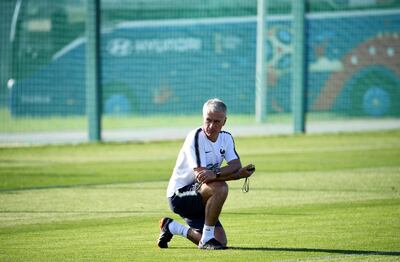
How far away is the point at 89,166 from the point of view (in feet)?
57.4

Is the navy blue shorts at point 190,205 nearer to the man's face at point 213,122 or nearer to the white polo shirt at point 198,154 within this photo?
the white polo shirt at point 198,154

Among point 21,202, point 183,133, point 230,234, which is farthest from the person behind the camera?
point 183,133

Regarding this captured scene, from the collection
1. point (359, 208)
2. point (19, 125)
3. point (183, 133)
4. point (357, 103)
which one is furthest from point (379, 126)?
point (359, 208)

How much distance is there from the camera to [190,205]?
31.5 ft

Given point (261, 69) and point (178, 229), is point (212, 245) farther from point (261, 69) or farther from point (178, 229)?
point (261, 69)

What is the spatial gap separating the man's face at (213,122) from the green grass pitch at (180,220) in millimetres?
1138

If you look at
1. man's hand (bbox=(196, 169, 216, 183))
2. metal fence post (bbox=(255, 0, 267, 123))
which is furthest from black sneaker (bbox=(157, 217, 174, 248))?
metal fence post (bbox=(255, 0, 267, 123))

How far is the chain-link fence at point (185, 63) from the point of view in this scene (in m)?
25.9

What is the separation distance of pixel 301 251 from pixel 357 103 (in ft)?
60.0

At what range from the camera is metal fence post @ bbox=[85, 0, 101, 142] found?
877 inches

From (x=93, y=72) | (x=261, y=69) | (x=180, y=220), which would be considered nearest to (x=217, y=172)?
(x=180, y=220)

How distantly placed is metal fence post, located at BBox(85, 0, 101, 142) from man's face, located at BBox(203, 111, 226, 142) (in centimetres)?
1299

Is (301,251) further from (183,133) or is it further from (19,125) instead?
(19,125)

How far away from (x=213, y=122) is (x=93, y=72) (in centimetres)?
1331
